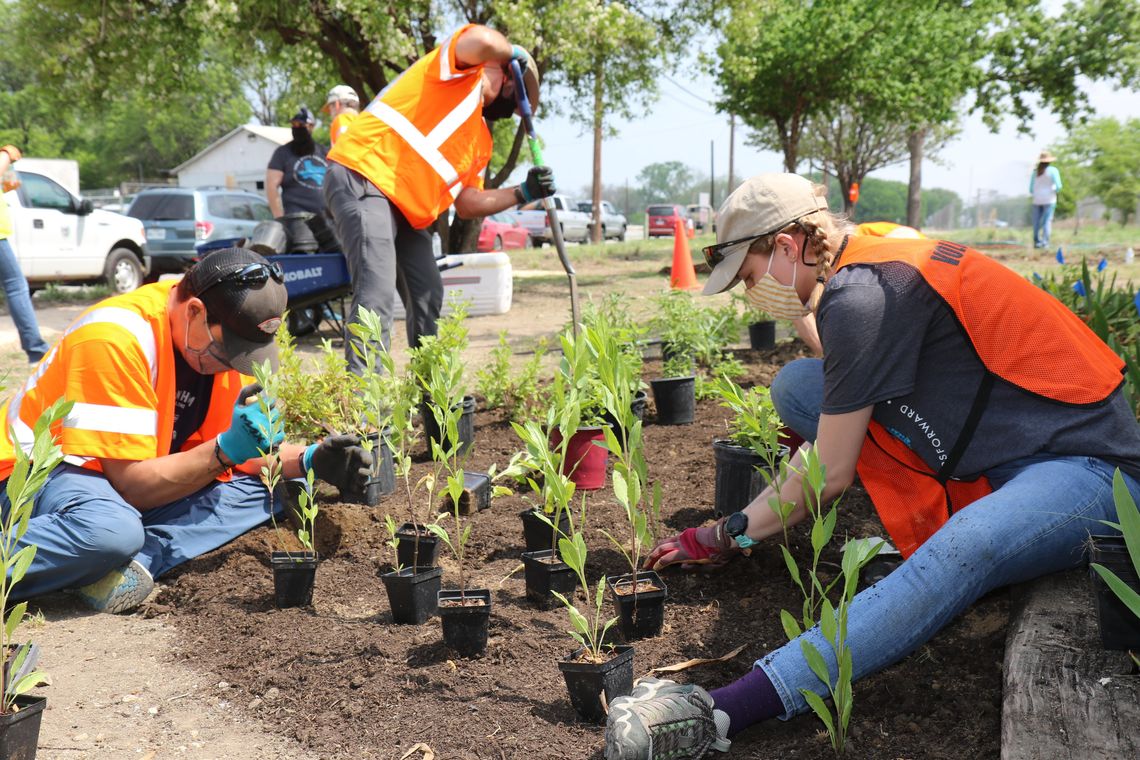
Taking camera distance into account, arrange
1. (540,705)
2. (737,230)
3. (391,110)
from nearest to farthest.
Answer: (540,705) → (737,230) → (391,110)

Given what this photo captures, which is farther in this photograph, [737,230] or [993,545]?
[737,230]

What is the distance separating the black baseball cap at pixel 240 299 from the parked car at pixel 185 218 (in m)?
12.3

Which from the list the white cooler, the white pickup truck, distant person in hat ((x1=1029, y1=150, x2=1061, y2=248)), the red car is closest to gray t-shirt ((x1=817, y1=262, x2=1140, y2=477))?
the white cooler

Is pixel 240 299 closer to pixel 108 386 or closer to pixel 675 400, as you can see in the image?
pixel 108 386

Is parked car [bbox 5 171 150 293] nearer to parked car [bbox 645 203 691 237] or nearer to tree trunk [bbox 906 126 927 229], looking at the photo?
tree trunk [bbox 906 126 927 229]

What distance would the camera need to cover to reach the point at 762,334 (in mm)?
6344

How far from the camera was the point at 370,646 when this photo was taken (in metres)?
2.40

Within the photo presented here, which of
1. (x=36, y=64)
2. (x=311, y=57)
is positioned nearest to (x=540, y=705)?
(x=311, y=57)

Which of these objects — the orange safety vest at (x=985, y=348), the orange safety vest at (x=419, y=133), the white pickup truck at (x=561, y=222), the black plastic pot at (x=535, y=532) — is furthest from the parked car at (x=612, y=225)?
the orange safety vest at (x=985, y=348)

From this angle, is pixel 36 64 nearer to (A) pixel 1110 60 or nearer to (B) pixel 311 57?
(B) pixel 311 57

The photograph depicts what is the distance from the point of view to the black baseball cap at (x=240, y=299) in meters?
2.74

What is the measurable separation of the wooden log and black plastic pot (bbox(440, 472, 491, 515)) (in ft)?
6.27

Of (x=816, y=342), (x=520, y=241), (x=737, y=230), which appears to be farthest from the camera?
(x=520, y=241)

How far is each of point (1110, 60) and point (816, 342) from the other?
59.4 feet
